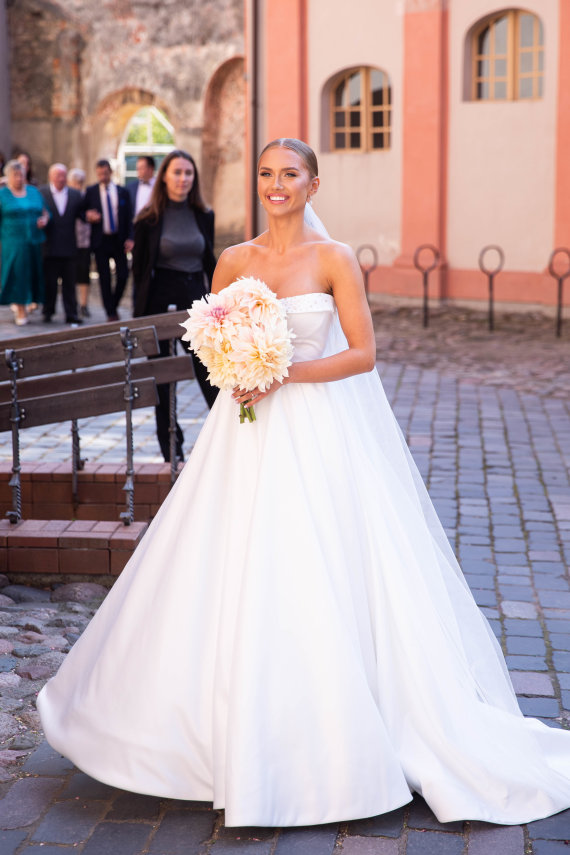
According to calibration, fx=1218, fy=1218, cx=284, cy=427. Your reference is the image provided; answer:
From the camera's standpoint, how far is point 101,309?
55.3ft

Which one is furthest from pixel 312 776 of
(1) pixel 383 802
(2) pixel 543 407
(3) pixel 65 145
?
(3) pixel 65 145

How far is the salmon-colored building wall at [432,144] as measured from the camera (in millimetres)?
16359

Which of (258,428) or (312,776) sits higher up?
(258,428)

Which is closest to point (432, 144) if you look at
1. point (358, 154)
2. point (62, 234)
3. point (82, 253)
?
point (358, 154)

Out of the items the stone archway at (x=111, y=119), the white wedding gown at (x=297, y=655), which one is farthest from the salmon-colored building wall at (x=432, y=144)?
the white wedding gown at (x=297, y=655)

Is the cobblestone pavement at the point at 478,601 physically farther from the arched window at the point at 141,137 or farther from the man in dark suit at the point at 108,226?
the arched window at the point at 141,137

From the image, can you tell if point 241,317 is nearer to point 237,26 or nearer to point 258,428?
point 258,428

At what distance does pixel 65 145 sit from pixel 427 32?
34.7ft

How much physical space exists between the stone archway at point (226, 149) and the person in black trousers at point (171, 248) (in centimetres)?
1649

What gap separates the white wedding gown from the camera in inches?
131

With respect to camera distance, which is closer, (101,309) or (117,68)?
(101,309)

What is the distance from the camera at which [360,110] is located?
1833 cm

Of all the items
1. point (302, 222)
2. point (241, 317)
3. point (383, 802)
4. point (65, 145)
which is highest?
point (65, 145)

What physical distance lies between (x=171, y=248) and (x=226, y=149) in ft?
57.1
